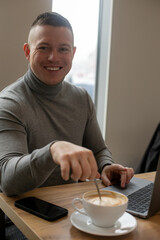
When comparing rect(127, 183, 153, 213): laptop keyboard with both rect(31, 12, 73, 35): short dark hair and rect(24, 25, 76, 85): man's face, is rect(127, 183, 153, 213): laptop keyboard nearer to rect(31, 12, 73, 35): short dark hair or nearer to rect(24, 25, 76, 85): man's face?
rect(24, 25, 76, 85): man's face

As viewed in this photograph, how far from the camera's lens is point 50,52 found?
1420mm

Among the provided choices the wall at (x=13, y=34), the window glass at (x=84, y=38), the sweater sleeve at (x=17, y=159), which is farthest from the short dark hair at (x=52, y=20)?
the window glass at (x=84, y=38)

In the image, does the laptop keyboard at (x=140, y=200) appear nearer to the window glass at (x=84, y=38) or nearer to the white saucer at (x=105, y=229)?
the white saucer at (x=105, y=229)

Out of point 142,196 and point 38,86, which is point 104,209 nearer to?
point 142,196

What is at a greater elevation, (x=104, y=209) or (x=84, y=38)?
(x=84, y=38)

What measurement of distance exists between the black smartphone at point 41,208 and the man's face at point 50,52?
2.23 feet

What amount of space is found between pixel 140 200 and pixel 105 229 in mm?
258

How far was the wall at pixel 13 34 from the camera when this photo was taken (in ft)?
6.84

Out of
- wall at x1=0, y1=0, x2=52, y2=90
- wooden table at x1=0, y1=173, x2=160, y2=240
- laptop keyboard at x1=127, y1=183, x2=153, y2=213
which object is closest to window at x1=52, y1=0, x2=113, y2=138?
wall at x1=0, y1=0, x2=52, y2=90

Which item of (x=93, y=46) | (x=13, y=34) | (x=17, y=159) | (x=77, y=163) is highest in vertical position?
(x=13, y=34)

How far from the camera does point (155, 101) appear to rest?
3.21m

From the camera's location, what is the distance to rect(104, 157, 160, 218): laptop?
83 centimetres

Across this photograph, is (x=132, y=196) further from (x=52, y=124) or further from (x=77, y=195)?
(x=52, y=124)

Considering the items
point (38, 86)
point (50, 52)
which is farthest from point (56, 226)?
point (50, 52)
